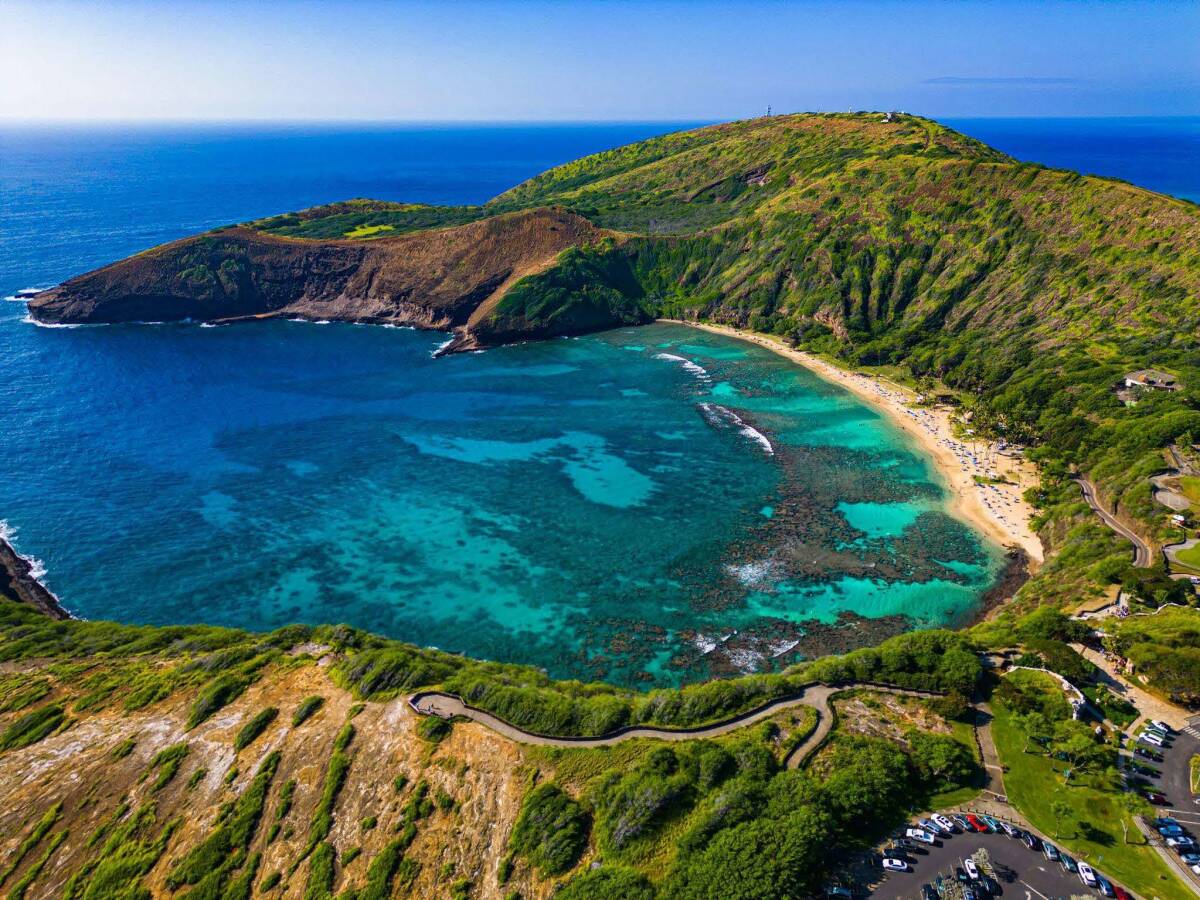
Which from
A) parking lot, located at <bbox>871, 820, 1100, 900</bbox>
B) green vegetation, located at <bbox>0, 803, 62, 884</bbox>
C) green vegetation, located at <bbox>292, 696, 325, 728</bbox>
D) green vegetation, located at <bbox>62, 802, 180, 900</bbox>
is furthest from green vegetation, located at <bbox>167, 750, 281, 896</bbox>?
parking lot, located at <bbox>871, 820, 1100, 900</bbox>

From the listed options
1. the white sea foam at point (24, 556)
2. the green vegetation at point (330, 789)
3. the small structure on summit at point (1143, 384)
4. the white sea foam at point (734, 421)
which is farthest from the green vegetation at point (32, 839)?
the small structure on summit at point (1143, 384)

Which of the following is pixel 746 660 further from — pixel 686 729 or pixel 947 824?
pixel 947 824

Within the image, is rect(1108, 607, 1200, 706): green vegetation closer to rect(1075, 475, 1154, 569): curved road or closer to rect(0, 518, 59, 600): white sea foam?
rect(1075, 475, 1154, 569): curved road

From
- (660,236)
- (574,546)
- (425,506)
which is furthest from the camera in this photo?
(660,236)

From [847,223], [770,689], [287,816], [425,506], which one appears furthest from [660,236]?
[287,816]

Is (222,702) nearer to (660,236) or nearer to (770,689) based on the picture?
(770,689)

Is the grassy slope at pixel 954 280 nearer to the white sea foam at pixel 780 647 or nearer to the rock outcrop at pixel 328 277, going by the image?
the rock outcrop at pixel 328 277
